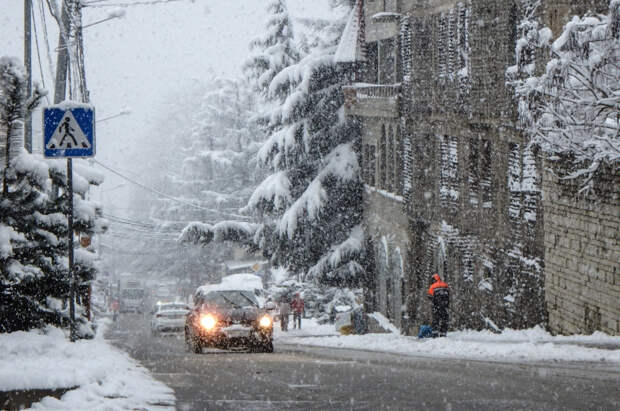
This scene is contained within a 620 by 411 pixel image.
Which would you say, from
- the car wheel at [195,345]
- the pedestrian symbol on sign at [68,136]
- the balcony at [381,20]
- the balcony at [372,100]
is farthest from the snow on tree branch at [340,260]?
the pedestrian symbol on sign at [68,136]

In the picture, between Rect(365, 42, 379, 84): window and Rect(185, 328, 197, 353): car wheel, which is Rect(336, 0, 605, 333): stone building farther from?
Rect(185, 328, 197, 353): car wheel

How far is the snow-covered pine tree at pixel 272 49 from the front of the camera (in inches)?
1780

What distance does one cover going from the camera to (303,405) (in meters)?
10.4

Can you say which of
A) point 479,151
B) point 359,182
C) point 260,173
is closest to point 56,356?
point 479,151

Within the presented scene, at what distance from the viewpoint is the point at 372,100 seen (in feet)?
128

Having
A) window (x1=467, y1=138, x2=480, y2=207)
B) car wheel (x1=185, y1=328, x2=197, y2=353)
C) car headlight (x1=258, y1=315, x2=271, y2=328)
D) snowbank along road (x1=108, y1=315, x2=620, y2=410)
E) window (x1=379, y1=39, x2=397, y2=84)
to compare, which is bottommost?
car wheel (x1=185, y1=328, x2=197, y2=353)

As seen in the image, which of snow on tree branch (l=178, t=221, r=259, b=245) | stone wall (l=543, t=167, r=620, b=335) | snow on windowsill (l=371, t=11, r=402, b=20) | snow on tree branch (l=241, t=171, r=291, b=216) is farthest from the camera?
snow on tree branch (l=178, t=221, r=259, b=245)

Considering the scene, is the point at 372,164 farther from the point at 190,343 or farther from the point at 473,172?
the point at 190,343

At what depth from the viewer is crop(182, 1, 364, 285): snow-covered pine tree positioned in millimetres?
41438

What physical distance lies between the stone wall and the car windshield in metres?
6.30

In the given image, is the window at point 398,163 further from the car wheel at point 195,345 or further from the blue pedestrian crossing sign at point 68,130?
the blue pedestrian crossing sign at point 68,130

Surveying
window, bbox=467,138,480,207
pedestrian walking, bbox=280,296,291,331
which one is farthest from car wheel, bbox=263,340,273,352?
pedestrian walking, bbox=280,296,291,331

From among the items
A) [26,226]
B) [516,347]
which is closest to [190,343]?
[516,347]

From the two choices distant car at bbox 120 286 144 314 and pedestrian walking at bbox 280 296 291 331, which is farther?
distant car at bbox 120 286 144 314
